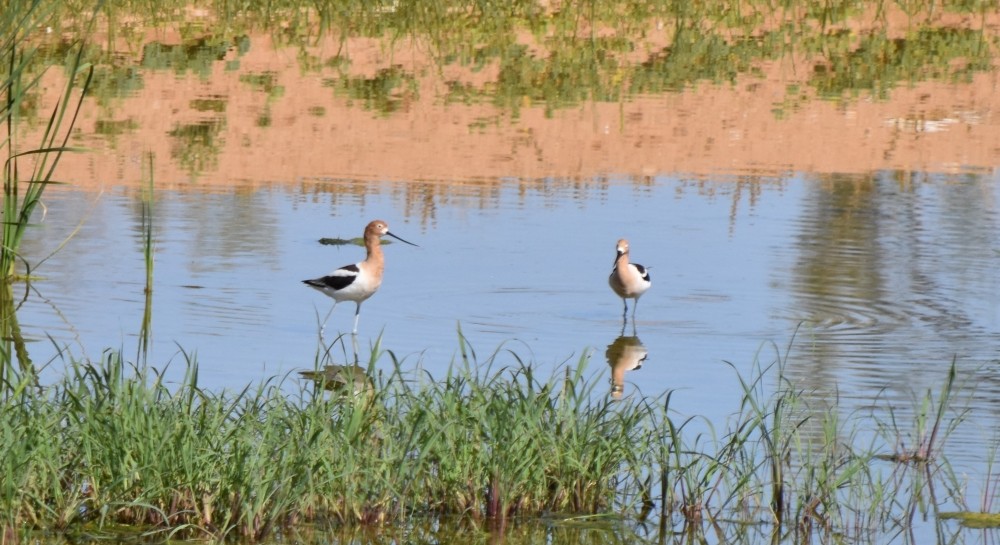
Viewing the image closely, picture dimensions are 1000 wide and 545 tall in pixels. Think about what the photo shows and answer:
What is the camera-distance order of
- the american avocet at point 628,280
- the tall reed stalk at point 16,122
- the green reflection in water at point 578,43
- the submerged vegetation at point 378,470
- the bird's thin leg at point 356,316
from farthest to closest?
the green reflection in water at point 578,43 < the american avocet at point 628,280 < the bird's thin leg at point 356,316 < the tall reed stalk at point 16,122 < the submerged vegetation at point 378,470

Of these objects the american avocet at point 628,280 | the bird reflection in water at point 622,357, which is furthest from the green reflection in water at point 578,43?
the bird reflection in water at point 622,357

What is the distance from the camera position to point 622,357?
31.5ft

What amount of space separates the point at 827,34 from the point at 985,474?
1794 centimetres

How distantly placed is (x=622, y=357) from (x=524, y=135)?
7862 mm

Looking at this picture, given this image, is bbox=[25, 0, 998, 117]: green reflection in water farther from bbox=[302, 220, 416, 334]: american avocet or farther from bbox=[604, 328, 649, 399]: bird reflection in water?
bbox=[604, 328, 649, 399]: bird reflection in water

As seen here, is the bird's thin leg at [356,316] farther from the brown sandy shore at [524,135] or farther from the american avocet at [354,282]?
the brown sandy shore at [524,135]

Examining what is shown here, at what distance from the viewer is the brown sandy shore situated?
15.6 m

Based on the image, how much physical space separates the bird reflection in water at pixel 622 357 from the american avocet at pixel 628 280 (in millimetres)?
513

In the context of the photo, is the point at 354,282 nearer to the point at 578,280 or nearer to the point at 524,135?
the point at 578,280

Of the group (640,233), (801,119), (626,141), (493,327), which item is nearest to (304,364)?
(493,327)

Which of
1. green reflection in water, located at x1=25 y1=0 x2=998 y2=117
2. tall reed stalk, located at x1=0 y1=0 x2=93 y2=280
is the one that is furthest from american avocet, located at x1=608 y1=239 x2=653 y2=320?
green reflection in water, located at x1=25 y1=0 x2=998 y2=117

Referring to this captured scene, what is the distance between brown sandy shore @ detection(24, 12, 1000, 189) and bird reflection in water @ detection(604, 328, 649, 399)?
5385 mm

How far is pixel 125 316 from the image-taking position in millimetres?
9977

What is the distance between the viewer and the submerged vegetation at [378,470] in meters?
5.97
